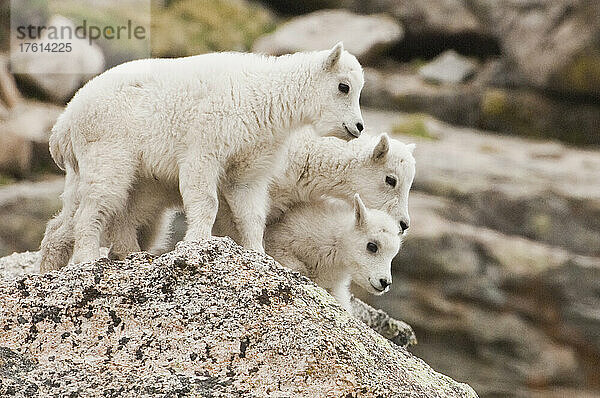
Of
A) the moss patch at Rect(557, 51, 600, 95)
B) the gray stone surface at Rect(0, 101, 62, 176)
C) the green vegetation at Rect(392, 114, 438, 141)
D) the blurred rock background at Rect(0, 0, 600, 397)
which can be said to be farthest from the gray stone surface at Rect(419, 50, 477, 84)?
the gray stone surface at Rect(0, 101, 62, 176)

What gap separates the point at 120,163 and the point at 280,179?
2.17 metres

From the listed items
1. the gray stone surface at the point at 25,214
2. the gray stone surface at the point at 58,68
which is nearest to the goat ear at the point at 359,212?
the gray stone surface at the point at 25,214

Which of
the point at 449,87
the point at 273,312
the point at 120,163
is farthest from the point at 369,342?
the point at 449,87

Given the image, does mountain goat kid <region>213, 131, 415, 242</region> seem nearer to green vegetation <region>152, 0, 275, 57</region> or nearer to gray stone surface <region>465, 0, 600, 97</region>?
gray stone surface <region>465, 0, 600, 97</region>

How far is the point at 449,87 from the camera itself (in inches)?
1112

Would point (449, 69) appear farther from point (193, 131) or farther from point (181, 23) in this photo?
point (193, 131)

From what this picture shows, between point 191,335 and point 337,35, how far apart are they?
25.6 metres

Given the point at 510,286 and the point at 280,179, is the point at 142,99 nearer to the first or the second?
the point at 280,179

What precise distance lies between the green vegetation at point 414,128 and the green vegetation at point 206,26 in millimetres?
6985

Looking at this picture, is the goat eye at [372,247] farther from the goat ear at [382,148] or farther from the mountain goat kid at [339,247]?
the goat ear at [382,148]

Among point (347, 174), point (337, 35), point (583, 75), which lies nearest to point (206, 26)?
point (337, 35)

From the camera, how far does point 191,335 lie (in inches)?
209

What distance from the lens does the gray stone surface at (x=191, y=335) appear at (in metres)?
5.07

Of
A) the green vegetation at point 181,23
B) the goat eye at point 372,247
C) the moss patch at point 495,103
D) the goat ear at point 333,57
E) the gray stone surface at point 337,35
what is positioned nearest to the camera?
the goat ear at point 333,57
